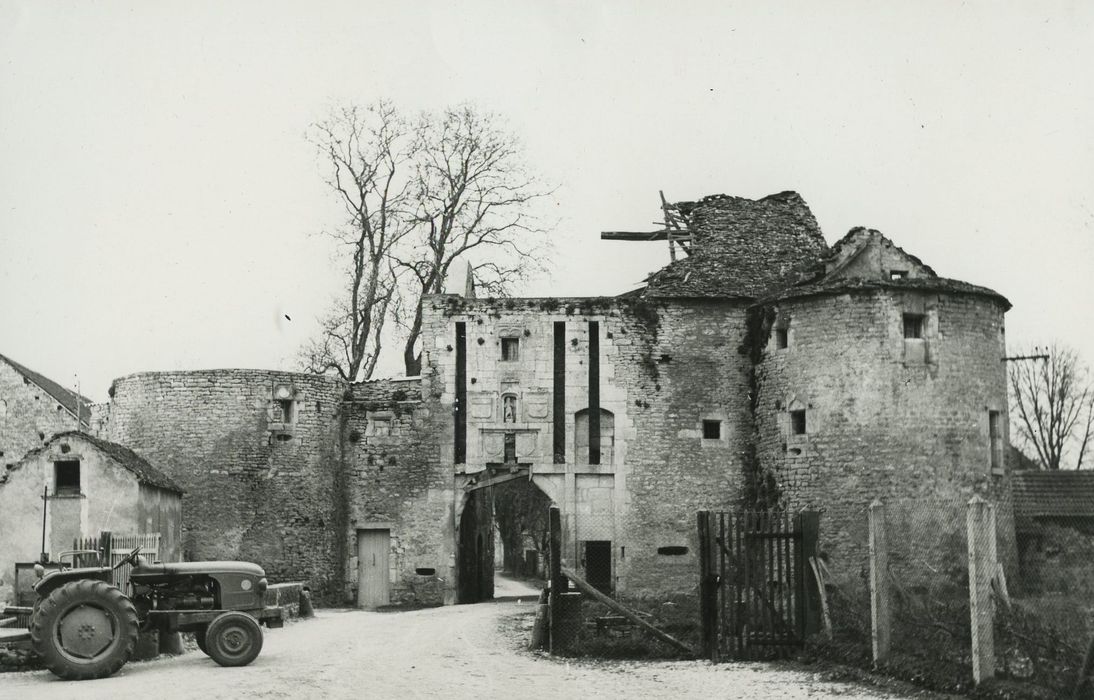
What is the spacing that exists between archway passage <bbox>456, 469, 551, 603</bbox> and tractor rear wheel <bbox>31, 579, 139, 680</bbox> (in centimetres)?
1573

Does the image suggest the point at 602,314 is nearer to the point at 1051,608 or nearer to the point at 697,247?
the point at 697,247

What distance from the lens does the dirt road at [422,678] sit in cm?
1463

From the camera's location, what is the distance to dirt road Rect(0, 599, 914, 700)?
48.0ft

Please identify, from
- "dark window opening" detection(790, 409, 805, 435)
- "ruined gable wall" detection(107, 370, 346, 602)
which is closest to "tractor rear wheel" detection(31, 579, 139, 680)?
"ruined gable wall" detection(107, 370, 346, 602)

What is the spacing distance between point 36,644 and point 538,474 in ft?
55.4

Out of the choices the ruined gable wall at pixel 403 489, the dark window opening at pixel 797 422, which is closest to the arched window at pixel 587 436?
the ruined gable wall at pixel 403 489

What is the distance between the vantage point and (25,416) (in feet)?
132

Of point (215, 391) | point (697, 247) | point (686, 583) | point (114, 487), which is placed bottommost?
point (686, 583)

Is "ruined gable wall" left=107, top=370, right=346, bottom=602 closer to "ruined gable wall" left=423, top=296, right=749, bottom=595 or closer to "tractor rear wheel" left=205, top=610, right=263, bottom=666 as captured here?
"ruined gable wall" left=423, top=296, right=749, bottom=595

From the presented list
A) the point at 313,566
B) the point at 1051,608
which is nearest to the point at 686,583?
the point at 313,566

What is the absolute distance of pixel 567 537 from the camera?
3145cm

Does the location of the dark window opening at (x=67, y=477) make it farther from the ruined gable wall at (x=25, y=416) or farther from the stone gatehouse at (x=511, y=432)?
the ruined gable wall at (x=25, y=416)

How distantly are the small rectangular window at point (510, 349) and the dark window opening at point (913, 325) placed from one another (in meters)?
9.28

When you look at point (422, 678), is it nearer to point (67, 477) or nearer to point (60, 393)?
point (67, 477)
